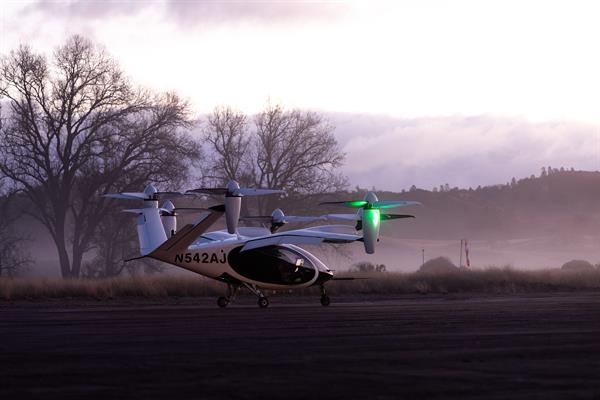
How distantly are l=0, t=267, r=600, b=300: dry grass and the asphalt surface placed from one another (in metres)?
15.5

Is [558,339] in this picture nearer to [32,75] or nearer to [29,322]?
[29,322]

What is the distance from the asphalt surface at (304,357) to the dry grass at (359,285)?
A: 1545 cm

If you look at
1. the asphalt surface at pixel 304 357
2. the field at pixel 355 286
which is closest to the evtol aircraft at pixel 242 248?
the field at pixel 355 286

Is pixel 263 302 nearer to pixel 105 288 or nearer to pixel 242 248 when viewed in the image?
pixel 242 248

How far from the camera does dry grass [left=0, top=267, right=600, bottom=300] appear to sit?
41250mm

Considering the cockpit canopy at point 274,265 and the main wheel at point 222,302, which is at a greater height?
the cockpit canopy at point 274,265

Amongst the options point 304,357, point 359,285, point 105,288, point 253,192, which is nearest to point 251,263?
point 253,192

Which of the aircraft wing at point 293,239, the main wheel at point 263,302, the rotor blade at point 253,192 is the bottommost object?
the main wheel at point 263,302

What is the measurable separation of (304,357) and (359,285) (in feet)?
101

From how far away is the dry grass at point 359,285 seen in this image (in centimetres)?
4125

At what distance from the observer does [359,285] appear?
1821 inches

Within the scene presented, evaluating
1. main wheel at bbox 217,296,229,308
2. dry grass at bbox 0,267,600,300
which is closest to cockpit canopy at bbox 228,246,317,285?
main wheel at bbox 217,296,229,308

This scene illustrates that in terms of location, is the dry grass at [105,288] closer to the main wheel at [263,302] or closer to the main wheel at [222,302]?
the main wheel at [222,302]

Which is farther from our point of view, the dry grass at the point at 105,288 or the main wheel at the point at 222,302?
the dry grass at the point at 105,288
